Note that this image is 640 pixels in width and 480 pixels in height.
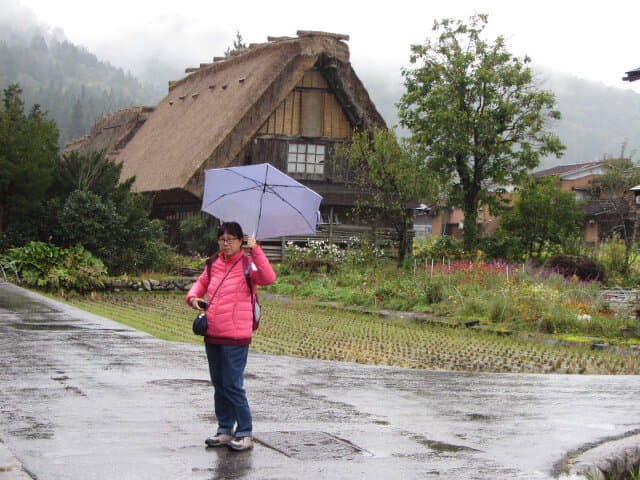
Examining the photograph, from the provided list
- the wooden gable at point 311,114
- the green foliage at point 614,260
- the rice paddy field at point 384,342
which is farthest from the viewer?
the wooden gable at point 311,114

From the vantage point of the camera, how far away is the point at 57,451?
4.68 m

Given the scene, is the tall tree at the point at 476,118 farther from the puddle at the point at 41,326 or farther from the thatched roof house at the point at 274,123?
the puddle at the point at 41,326

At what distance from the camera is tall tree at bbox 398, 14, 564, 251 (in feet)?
93.0

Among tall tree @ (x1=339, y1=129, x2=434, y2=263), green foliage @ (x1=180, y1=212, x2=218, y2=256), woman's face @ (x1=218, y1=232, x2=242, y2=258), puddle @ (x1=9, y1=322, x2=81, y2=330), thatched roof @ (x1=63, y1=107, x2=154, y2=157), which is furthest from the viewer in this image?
thatched roof @ (x1=63, y1=107, x2=154, y2=157)

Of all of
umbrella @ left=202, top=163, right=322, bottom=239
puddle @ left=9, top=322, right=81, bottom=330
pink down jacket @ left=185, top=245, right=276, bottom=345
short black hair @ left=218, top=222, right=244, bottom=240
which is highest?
umbrella @ left=202, top=163, right=322, bottom=239

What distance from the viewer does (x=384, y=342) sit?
1235cm

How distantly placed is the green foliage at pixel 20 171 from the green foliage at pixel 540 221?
663 inches

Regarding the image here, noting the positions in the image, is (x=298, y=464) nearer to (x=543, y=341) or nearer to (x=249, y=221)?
(x=249, y=221)

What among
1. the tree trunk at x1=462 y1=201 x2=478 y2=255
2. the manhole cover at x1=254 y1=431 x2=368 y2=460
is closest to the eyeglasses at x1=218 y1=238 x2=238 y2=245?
the manhole cover at x1=254 y1=431 x2=368 y2=460

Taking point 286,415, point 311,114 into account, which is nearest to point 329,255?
point 311,114

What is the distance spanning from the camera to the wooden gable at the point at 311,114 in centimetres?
3009

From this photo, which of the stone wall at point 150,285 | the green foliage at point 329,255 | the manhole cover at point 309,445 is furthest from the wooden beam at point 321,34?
the manhole cover at point 309,445

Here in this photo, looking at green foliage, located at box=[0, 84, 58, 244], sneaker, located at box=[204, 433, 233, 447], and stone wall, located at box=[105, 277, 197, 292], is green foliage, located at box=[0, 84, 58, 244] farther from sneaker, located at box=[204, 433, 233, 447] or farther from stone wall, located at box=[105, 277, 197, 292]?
sneaker, located at box=[204, 433, 233, 447]

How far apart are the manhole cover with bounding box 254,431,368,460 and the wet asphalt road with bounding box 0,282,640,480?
0.5 inches
